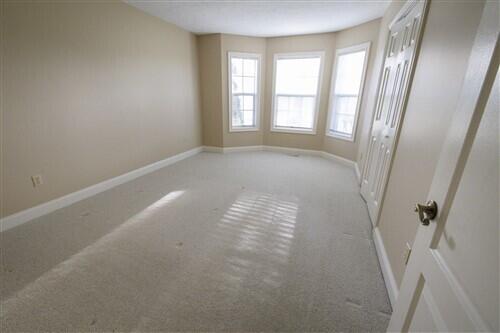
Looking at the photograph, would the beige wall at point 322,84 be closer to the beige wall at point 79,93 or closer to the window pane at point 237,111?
the window pane at point 237,111

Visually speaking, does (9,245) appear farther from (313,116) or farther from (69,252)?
(313,116)

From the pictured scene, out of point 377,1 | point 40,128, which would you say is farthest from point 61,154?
point 377,1

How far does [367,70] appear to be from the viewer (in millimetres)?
3734

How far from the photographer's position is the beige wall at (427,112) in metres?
→ 1.11

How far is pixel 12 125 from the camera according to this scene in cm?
→ 209

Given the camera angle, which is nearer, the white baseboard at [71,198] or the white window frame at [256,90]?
the white baseboard at [71,198]

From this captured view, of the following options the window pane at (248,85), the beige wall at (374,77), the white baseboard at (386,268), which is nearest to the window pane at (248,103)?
the window pane at (248,85)

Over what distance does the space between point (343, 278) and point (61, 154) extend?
3.16 metres

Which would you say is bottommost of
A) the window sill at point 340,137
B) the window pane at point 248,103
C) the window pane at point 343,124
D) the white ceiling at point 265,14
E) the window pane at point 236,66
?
the window sill at point 340,137

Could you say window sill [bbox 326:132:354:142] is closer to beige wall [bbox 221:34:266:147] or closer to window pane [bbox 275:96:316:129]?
window pane [bbox 275:96:316:129]

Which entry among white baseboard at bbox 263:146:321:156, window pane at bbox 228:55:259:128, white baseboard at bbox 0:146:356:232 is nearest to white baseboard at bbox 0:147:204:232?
white baseboard at bbox 0:146:356:232

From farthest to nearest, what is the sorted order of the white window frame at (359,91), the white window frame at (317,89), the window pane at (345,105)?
the white window frame at (317,89)
the window pane at (345,105)
the white window frame at (359,91)

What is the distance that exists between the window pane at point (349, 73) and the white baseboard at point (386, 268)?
9.78 feet

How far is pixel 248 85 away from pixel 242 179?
2.45 metres
